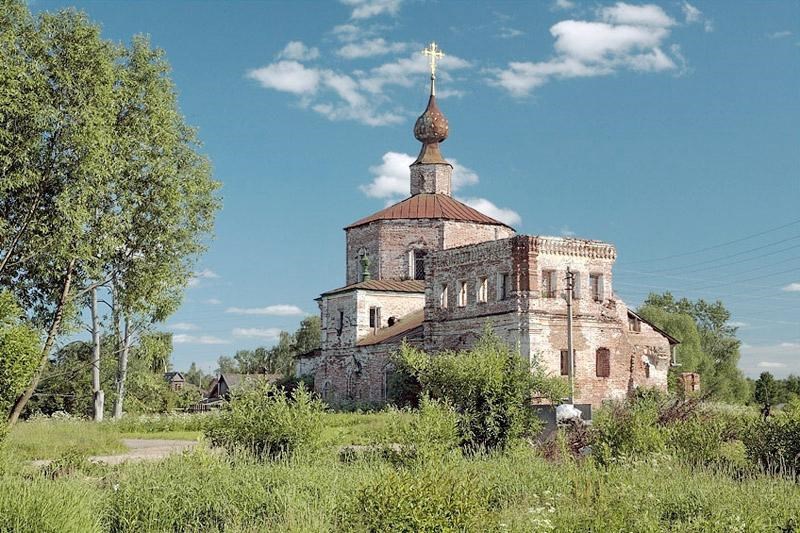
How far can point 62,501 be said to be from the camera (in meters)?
9.78

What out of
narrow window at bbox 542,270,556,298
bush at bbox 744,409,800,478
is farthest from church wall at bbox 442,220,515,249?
bush at bbox 744,409,800,478

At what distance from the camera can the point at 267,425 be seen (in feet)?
50.4

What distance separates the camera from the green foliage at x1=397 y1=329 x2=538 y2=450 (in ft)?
58.9

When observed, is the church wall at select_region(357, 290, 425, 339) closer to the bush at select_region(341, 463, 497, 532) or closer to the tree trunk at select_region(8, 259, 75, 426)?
the tree trunk at select_region(8, 259, 75, 426)

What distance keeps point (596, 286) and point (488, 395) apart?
50.3ft

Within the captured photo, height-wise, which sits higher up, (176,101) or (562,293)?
(176,101)

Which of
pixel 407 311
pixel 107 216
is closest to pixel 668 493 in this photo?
pixel 107 216

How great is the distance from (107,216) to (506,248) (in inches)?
559

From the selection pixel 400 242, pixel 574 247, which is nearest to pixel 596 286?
pixel 574 247

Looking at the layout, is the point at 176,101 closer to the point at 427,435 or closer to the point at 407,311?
the point at 427,435

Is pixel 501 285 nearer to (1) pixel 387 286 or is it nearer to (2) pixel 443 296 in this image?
(2) pixel 443 296

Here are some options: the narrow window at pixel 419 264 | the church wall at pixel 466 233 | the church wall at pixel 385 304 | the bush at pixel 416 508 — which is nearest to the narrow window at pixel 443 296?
the church wall at pixel 385 304

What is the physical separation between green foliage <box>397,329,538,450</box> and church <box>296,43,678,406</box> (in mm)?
6168

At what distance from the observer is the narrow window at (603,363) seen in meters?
32.2
